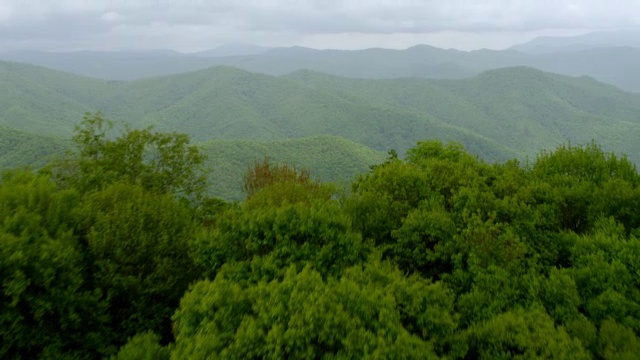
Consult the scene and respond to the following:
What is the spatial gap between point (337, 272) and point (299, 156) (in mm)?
159465

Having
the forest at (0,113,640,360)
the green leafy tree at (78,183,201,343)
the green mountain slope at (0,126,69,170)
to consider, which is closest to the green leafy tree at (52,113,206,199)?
the forest at (0,113,640,360)

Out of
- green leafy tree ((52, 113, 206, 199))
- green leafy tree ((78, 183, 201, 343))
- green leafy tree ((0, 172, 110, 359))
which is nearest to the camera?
green leafy tree ((0, 172, 110, 359))

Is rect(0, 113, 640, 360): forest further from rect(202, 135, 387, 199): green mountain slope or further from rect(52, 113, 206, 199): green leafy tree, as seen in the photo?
rect(202, 135, 387, 199): green mountain slope

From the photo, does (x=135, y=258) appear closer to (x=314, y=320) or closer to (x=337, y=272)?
(x=337, y=272)

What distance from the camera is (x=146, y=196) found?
79.5 ft

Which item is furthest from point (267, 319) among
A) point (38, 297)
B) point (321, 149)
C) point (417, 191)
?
point (321, 149)

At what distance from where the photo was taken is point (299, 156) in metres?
177

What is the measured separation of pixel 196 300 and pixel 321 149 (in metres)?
172

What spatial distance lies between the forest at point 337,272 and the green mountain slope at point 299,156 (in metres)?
115

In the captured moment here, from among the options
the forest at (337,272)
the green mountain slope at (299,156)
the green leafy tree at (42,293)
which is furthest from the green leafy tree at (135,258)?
the green mountain slope at (299,156)

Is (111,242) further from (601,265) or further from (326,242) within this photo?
(601,265)

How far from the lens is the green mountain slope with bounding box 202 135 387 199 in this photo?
15000 cm

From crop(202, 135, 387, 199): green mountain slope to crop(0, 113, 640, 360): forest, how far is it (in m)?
115

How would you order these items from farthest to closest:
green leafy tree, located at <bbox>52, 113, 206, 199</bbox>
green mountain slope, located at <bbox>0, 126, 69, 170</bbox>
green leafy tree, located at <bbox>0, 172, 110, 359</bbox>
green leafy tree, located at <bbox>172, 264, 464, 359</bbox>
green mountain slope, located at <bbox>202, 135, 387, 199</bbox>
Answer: green mountain slope, located at <bbox>202, 135, 387, 199</bbox>
green mountain slope, located at <bbox>0, 126, 69, 170</bbox>
green leafy tree, located at <bbox>52, 113, 206, 199</bbox>
green leafy tree, located at <bbox>0, 172, 110, 359</bbox>
green leafy tree, located at <bbox>172, 264, 464, 359</bbox>
